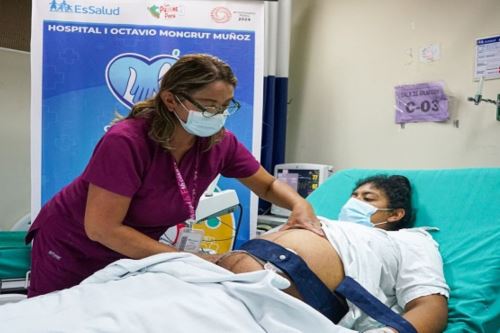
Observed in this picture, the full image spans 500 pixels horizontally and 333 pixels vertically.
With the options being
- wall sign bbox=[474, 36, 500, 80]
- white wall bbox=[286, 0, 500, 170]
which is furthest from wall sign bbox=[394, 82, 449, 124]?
wall sign bbox=[474, 36, 500, 80]

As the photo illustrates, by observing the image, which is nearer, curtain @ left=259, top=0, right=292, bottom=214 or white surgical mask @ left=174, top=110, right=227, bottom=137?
white surgical mask @ left=174, top=110, right=227, bottom=137

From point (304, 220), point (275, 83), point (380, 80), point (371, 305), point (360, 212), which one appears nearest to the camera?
point (371, 305)

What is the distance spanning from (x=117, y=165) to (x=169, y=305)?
1.43 ft

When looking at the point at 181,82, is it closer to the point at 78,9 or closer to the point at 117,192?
the point at 117,192

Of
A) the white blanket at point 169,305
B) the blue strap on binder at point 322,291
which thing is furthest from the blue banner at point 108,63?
the white blanket at point 169,305

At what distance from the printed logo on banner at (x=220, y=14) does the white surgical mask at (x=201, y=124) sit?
1.31 metres

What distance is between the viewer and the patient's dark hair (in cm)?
162

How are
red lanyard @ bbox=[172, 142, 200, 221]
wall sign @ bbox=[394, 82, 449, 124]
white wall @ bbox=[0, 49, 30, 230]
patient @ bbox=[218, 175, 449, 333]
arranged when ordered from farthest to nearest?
white wall @ bbox=[0, 49, 30, 230]
wall sign @ bbox=[394, 82, 449, 124]
red lanyard @ bbox=[172, 142, 200, 221]
patient @ bbox=[218, 175, 449, 333]

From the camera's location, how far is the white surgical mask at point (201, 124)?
1.24m

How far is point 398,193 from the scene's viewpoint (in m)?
1.62

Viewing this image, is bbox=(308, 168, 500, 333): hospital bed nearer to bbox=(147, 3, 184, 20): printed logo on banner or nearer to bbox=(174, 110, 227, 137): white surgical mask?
bbox=(174, 110, 227, 137): white surgical mask

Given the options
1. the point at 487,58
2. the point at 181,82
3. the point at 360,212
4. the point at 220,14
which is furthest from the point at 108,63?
the point at 487,58

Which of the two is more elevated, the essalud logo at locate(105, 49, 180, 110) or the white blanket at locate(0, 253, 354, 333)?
the essalud logo at locate(105, 49, 180, 110)

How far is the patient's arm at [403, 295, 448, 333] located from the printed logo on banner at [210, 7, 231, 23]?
Answer: 1773mm
